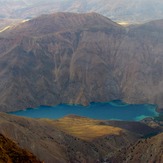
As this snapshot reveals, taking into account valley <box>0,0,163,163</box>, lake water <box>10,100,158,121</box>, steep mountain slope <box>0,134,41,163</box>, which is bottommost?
lake water <box>10,100,158,121</box>

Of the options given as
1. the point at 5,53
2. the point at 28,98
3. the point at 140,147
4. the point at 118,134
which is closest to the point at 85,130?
the point at 118,134

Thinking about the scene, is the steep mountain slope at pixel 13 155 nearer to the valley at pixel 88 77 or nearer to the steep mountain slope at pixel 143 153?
the steep mountain slope at pixel 143 153

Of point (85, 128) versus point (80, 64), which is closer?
point (85, 128)

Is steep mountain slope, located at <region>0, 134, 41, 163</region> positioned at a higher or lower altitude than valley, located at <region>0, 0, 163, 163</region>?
higher

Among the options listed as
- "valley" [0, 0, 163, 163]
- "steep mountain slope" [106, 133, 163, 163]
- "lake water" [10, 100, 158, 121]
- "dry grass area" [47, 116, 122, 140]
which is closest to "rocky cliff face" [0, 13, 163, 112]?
"valley" [0, 0, 163, 163]

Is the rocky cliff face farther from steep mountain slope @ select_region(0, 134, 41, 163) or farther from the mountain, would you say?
steep mountain slope @ select_region(0, 134, 41, 163)

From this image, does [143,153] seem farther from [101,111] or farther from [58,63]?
[58,63]

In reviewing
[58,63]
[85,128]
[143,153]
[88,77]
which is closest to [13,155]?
[143,153]
